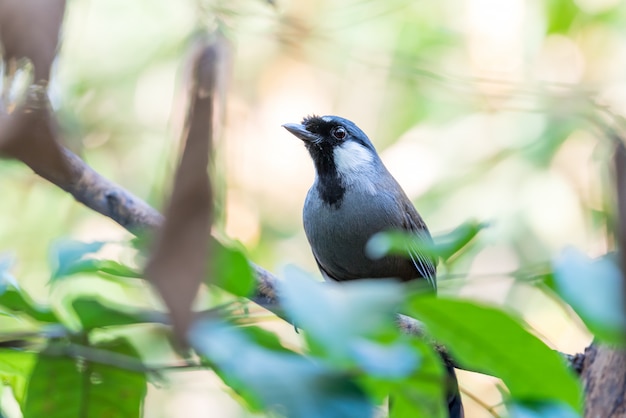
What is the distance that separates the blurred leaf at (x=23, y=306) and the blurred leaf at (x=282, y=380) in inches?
14.7

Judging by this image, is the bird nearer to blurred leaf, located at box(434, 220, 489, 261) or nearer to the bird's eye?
the bird's eye

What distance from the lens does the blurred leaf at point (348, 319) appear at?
718 mm

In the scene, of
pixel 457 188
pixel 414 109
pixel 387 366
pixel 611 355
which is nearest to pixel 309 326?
pixel 387 366

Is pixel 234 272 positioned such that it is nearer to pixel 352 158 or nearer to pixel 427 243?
pixel 427 243

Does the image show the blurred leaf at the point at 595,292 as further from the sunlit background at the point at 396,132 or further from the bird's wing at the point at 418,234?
the sunlit background at the point at 396,132

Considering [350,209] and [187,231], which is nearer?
[187,231]

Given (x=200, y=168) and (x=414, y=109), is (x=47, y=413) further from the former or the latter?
(x=414, y=109)

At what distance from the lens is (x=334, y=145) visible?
3.89 m

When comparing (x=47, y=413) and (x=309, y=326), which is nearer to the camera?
(x=309, y=326)

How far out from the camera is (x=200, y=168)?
684 mm

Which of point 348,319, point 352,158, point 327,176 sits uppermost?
point 352,158

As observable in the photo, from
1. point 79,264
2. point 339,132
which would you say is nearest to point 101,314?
point 79,264

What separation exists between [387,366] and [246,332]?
21cm

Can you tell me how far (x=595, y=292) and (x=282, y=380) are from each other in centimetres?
32
